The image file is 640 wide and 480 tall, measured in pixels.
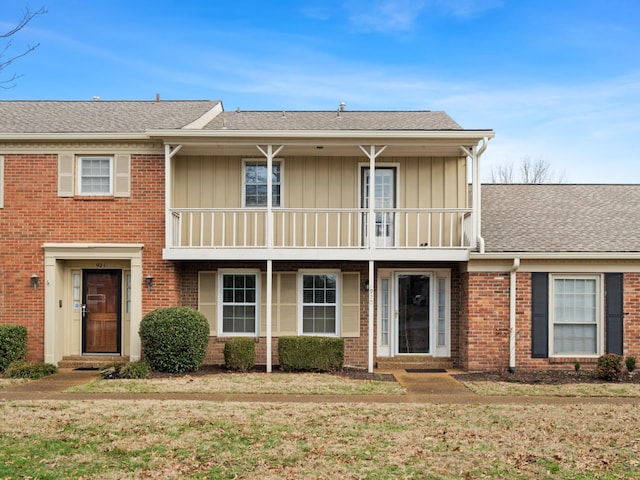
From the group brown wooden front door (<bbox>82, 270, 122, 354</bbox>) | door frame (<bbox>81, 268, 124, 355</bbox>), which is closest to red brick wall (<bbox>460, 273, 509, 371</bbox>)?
door frame (<bbox>81, 268, 124, 355</bbox>)

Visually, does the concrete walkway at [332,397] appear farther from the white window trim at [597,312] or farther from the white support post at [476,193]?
the white support post at [476,193]

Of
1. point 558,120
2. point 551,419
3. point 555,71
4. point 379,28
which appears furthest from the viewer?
point 558,120

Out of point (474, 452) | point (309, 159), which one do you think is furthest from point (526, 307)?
point (474, 452)

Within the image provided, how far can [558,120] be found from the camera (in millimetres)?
27047

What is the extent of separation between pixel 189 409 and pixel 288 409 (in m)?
1.45

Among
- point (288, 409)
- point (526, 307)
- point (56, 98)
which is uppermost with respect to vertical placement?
point (56, 98)

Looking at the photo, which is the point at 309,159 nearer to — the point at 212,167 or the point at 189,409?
the point at 212,167

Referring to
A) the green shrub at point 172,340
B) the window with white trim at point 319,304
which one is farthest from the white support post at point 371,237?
the green shrub at point 172,340

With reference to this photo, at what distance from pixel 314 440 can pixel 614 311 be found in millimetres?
8557

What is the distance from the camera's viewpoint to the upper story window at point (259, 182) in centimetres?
1466

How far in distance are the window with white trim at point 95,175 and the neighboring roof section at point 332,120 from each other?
8.14 ft

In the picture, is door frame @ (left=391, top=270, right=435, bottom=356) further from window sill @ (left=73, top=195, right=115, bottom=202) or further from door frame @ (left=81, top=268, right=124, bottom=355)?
window sill @ (left=73, top=195, right=115, bottom=202)

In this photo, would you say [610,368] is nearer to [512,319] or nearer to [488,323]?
[512,319]

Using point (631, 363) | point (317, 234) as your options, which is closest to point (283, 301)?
point (317, 234)
